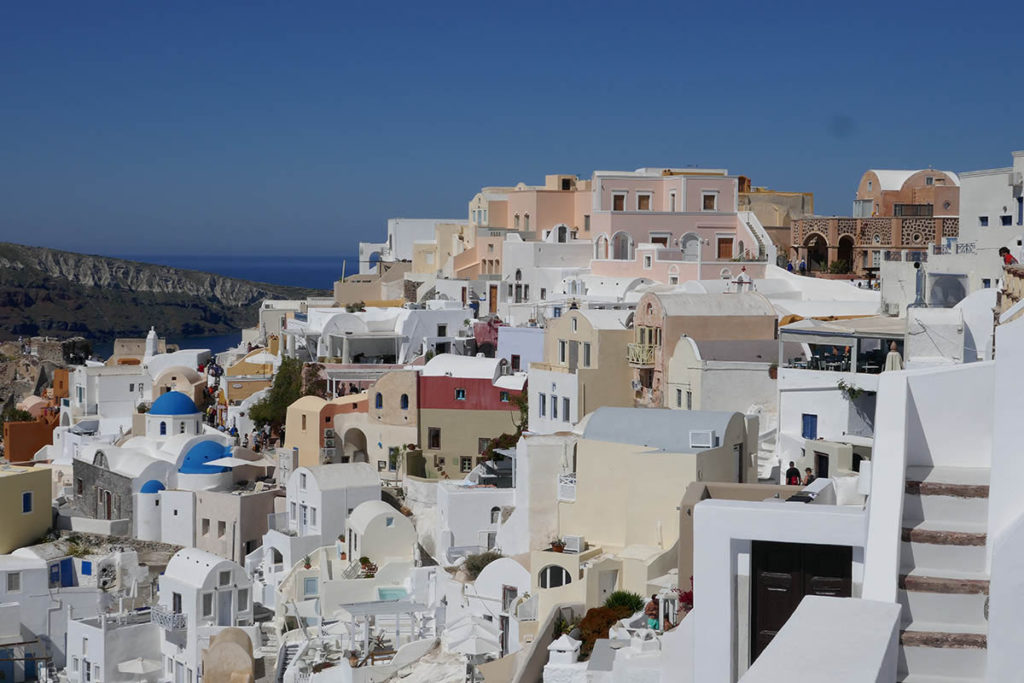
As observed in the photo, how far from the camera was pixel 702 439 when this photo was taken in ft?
60.3

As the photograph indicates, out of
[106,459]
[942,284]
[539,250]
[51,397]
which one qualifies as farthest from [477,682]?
[51,397]

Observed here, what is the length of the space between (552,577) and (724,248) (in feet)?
68.9

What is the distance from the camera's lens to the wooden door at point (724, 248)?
3772cm

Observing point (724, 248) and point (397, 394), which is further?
point (724, 248)

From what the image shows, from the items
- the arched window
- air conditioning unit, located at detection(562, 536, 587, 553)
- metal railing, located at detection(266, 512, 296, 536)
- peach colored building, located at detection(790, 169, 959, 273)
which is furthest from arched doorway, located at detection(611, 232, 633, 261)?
the arched window

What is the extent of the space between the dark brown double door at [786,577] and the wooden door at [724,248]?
30359mm

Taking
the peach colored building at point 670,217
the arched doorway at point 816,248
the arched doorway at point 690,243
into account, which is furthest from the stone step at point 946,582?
the arched doorway at point 816,248

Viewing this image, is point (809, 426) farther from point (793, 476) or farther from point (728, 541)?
point (728, 541)

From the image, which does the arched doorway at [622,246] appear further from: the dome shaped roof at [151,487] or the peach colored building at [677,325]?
the dome shaped roof at [151,487]

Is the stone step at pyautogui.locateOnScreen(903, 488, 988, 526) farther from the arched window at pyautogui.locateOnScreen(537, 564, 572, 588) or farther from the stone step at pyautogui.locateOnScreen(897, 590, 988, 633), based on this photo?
the arched window at pyautogui.locateOnScreen(537, 564, 572, 588)

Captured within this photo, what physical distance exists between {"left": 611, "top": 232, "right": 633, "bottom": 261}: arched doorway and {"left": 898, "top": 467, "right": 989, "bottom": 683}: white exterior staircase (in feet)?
103

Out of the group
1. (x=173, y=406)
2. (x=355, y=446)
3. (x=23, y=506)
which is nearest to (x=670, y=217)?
(x=355, y=446)

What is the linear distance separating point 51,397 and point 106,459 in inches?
604

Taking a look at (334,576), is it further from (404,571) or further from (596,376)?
(596,376)
